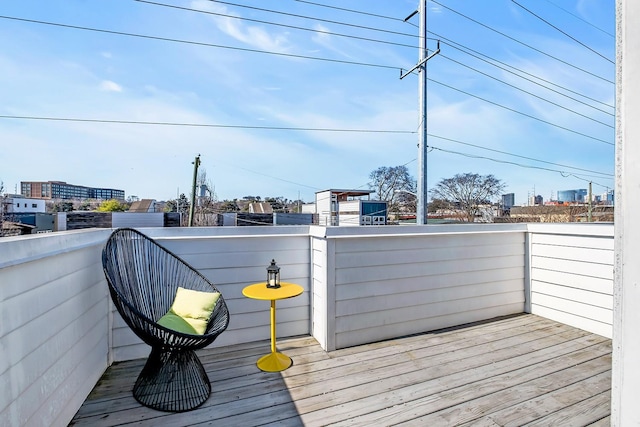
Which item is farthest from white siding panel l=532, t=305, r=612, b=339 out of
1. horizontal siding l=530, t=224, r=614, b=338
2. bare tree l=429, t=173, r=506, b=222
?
bare tree l=429, t=173, r=506, b=222

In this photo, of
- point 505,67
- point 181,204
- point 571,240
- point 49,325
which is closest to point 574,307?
point 571,240

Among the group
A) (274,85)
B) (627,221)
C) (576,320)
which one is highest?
(274,85)

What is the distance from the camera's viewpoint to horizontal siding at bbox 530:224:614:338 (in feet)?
9.50

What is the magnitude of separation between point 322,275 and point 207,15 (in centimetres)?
565

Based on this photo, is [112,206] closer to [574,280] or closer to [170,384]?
[170,384]

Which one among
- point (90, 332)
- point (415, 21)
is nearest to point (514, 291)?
point (90, 332)

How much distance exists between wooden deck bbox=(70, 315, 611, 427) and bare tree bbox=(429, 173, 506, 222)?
13889mm

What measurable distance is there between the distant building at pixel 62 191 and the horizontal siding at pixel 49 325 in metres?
15.0

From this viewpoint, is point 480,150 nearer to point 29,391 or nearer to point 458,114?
point 458,114

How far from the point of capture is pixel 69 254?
1754 mm

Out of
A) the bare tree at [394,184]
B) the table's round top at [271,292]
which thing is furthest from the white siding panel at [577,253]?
the bare tree at [394,184]

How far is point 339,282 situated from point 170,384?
1403 mm

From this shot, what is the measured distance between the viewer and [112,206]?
12.8m

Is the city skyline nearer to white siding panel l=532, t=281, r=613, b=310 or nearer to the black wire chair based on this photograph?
white siding panel l=532, t=281, r=613, b=310
